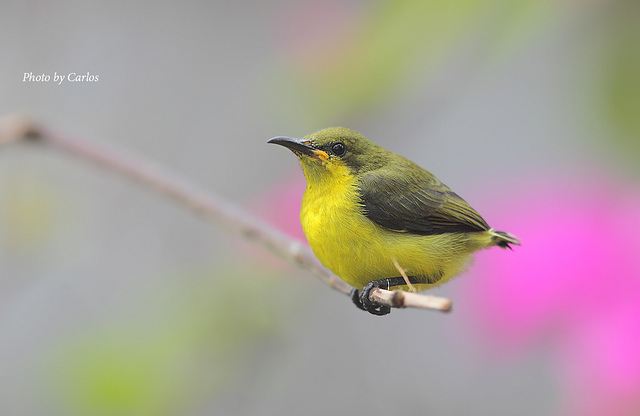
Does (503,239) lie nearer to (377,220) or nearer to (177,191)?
(377,220)

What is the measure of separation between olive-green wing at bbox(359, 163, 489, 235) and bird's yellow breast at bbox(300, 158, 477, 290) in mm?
23

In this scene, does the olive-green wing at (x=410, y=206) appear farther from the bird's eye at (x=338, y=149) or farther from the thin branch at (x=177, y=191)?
the thin branch at (x=177, y=191)

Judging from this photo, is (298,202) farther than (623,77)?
Yes

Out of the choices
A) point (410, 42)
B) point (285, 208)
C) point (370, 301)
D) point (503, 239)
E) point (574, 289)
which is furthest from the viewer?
point (285, 208)

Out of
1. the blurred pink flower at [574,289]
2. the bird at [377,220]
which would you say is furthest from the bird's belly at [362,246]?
the blurred pink flower at [574,289]

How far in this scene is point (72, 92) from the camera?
13.2ft

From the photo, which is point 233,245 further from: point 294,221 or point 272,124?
point 272,124

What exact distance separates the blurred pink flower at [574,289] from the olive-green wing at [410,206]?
32 cm

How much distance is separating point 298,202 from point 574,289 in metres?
0.96

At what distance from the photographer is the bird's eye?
1849mm

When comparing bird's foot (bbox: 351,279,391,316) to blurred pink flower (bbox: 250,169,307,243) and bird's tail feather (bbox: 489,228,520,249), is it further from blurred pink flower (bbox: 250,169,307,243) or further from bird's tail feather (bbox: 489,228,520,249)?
blurred pink flower (bbox: 250,169,307,243)

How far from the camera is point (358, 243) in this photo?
1745mm

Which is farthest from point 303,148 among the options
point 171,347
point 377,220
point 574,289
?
point 574,289

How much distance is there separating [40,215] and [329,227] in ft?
4.81
